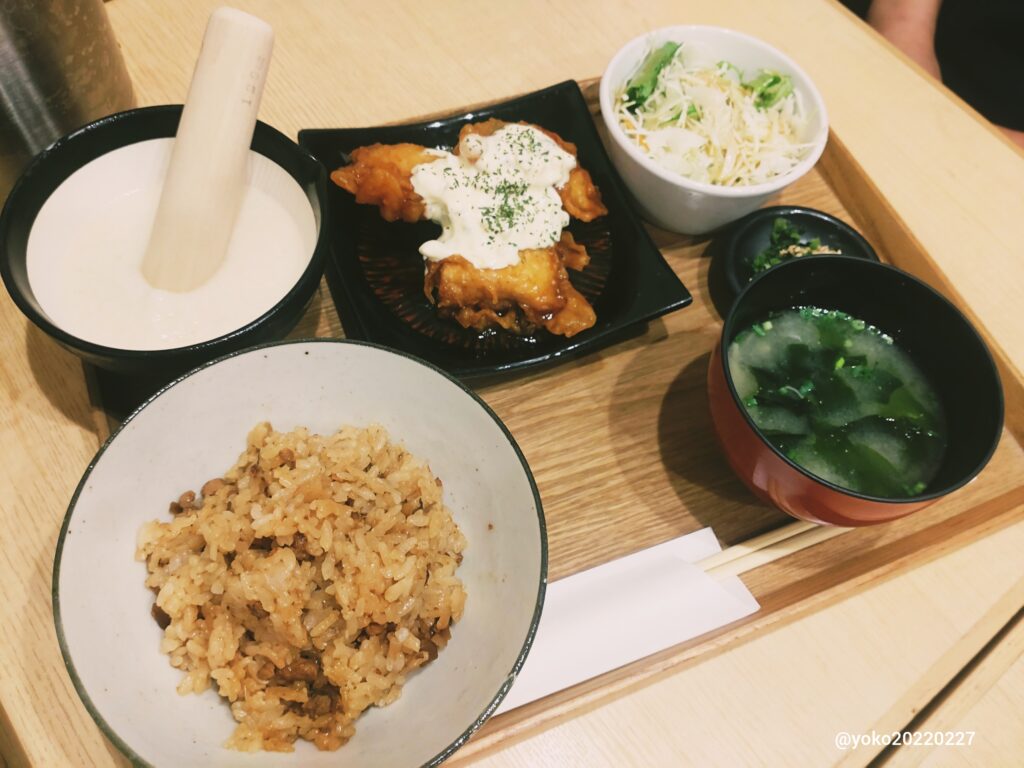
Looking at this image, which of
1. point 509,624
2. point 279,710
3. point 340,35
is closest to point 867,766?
point 509,624

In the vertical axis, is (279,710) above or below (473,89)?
below

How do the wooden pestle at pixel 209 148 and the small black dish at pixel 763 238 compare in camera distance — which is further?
the small black dish at pixel 763 238

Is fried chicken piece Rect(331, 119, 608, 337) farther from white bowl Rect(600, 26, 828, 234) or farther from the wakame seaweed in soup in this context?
the wakame seaweed in soup

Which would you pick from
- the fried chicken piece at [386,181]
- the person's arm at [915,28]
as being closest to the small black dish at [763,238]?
the fried chicken piece at [386,181]

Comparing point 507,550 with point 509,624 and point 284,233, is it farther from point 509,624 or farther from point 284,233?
point 284,233

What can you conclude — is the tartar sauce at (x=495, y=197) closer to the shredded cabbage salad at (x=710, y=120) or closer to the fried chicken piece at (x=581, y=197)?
the fried chicken piece at (x=581, y=197)
